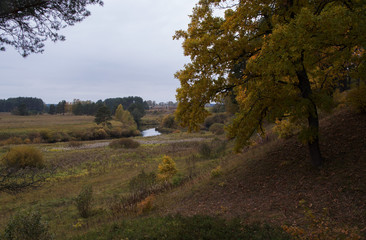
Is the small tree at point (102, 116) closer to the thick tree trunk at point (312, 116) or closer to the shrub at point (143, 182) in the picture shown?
the shrub at point (143, 182)

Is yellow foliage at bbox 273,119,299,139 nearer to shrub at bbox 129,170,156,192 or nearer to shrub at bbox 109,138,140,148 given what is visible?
shrub at bbox 129,170,156,192

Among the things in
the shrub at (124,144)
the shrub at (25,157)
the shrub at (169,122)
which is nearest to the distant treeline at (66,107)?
the shrub at (169,122)

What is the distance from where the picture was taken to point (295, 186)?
7.38m

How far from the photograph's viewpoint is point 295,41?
5.17 m

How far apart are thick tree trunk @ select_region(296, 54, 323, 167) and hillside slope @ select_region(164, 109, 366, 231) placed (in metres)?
0.32

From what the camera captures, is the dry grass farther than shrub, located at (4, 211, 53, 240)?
Yes

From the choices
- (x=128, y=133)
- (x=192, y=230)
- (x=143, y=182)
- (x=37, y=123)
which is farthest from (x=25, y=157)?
(x=37, y=123)

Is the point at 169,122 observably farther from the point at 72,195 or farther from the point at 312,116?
the point at 312,116

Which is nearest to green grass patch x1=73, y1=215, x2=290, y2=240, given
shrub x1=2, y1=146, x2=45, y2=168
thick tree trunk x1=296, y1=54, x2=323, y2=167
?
thick tree trunk x1=296, y1=54, x2=323, y2=167

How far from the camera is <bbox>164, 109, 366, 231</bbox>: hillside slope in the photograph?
5.89m

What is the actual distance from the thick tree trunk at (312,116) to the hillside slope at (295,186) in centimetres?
32

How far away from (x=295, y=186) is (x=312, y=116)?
2.30 metres

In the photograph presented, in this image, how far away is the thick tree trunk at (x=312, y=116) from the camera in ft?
22.1

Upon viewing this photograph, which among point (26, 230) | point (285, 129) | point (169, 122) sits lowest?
point (169, 122)
